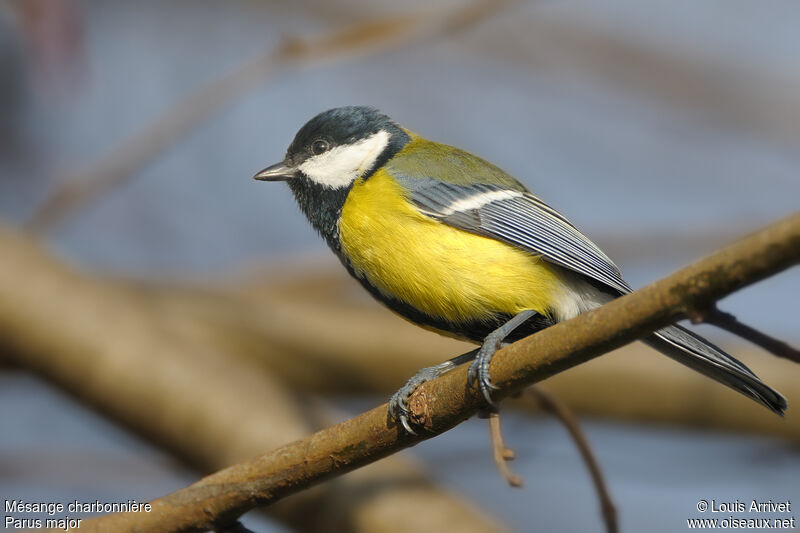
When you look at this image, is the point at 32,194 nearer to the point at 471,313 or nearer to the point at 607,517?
the point at 471,313

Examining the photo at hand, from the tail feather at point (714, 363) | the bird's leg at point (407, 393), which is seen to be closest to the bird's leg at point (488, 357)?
the bird's leg at point (407, 393)

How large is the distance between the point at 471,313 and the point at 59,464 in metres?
1.86

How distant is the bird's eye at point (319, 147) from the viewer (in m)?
2.11

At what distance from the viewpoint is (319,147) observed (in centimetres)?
211

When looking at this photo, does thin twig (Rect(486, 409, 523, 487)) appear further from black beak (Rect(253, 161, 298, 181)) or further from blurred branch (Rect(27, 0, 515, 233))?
blurred branch (Rect(27, 0, 515, 233))

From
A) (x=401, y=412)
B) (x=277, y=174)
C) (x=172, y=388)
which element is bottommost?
(x=172, y=388)

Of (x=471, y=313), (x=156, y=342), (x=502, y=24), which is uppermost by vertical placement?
(x=502, y=24)

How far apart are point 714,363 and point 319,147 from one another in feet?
3.54

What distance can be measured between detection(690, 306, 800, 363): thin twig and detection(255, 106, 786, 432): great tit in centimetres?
49

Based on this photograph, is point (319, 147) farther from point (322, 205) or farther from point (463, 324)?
point (463, 324)

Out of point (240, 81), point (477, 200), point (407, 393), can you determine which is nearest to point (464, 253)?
point (477, 200)

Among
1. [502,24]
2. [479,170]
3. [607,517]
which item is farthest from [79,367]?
[502,24]

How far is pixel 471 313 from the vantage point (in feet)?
5.66

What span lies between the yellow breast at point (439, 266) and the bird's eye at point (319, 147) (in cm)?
31
